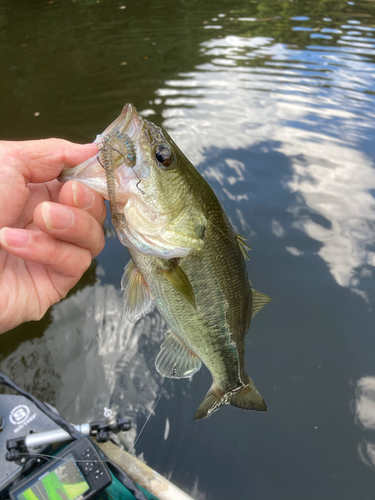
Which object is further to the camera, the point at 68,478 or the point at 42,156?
the point at 68,478

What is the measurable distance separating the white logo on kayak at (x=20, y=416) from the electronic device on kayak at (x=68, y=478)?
0.39 metres

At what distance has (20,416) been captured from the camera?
7.49ft

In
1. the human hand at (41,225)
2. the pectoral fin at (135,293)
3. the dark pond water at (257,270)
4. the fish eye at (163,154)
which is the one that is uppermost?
the fish eye at (163,154)

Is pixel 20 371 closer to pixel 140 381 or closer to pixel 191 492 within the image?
pixel 140 381

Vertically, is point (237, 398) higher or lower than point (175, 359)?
lower

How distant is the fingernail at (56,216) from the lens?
1.28 m

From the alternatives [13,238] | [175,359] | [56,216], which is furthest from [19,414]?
[56,216]

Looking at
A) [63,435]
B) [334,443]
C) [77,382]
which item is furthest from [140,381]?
[334,443]

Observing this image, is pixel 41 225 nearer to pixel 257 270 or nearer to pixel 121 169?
pixel 121 169

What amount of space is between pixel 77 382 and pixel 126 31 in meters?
10.1

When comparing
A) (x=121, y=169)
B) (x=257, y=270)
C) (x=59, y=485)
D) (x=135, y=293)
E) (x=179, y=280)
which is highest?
(x=121, y=169)

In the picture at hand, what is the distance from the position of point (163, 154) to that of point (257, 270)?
9.10 feet

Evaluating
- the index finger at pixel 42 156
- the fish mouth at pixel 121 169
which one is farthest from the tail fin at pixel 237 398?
the index finger at pixel 42 156

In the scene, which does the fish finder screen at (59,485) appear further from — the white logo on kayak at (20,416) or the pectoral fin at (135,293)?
the pectoral fin at (135,293)
